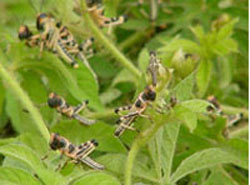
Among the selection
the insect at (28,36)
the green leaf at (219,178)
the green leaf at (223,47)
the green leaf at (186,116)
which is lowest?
the green leaf at (219,178)

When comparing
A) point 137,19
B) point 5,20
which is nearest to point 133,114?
point 137,19

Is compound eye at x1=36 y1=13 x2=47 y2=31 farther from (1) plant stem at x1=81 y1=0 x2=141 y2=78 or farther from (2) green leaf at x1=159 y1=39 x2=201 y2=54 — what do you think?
(2) green leaf at x1=159 y1=39 x2=201 y2=54

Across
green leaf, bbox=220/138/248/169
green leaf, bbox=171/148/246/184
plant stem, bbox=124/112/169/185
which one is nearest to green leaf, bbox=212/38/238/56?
green leaf, bbox=220/138/248/169

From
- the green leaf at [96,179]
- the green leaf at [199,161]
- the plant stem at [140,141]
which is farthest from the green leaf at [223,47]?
the green leaf at [96,179]

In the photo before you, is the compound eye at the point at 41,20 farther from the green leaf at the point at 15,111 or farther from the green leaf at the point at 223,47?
the green leaf at the point at 223,47

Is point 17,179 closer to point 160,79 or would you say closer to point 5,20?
point 160,79

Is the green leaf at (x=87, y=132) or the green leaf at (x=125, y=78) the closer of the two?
the green leaf at (x=87, y=132)

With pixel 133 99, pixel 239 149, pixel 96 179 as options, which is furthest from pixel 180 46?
pixel 96 179

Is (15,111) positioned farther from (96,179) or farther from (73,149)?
(96,179)
